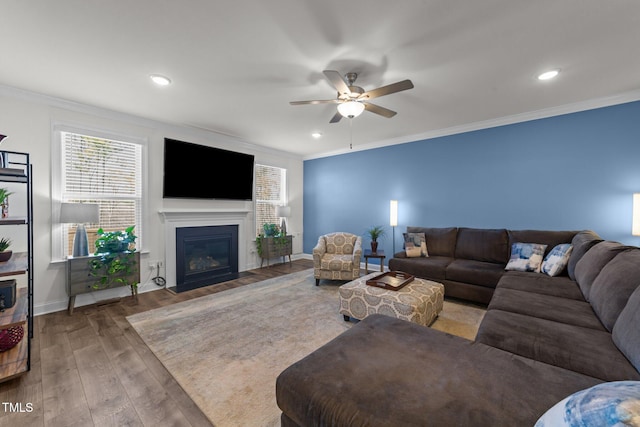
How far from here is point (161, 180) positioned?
4055 mm

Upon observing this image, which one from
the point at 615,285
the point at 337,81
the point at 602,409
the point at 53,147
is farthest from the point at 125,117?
the point at 615,285

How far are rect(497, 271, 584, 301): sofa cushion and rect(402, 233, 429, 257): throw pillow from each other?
3.95 feet

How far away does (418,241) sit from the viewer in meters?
4.11

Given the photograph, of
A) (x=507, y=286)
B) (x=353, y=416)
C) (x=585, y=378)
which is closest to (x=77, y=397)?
(x=353, y=416)

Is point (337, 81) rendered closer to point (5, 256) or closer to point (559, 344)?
point (559, 344)

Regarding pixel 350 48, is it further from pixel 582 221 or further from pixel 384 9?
pixel 582 221

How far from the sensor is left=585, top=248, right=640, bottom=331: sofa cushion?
157cm

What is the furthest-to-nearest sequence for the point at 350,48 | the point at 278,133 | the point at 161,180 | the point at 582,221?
the point at 278,133 → the point at 161,180 → the point at 582,221 → the point at 350,48

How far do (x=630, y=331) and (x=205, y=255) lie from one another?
16.1 feet

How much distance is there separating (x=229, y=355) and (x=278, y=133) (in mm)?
3493

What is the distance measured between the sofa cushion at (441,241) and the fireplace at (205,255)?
3378 mm

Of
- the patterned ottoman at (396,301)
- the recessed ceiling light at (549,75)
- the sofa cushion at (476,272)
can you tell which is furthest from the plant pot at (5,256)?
the recessed ceiling light at (549,75)

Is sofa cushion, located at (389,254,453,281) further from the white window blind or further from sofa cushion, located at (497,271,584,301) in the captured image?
the white window blind

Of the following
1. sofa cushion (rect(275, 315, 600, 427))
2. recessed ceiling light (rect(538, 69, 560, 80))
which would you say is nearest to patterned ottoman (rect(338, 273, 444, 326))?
sofa cushion (rect(275, 315, 600, 427))
